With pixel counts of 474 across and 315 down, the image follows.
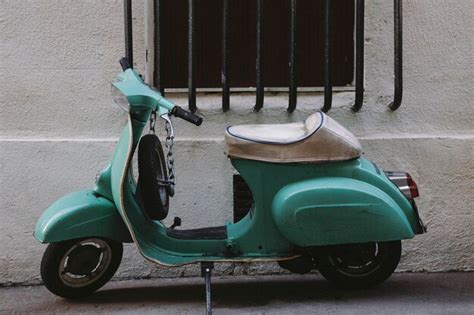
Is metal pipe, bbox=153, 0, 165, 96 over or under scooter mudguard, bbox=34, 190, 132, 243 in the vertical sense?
over

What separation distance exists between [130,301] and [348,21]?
2.43m

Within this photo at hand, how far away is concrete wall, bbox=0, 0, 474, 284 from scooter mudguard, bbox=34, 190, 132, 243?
769 mm

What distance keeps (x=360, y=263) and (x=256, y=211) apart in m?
0.71

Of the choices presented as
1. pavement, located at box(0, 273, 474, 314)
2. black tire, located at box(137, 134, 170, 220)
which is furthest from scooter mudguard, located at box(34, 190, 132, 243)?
pavement, located at box(0, 273, 474, 314)

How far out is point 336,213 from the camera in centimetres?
386

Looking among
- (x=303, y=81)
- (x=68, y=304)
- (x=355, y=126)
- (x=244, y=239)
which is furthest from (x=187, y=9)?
(x=68, y=304)

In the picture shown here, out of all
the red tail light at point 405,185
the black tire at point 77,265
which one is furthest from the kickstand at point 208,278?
the red tail light at point 405,185

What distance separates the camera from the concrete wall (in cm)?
475

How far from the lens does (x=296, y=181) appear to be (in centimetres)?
391

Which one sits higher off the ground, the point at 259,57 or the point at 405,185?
the point at 259,57

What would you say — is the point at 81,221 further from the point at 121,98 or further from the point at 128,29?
the point at 128,29

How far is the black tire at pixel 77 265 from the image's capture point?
3986 mm

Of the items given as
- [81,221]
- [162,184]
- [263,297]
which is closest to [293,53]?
[162,184]

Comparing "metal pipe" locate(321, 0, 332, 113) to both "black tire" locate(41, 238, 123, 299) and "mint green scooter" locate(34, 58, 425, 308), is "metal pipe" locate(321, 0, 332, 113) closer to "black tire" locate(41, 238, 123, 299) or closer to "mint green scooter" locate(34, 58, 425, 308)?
"mint green scooter" locate(34, 58, 425, 308)
